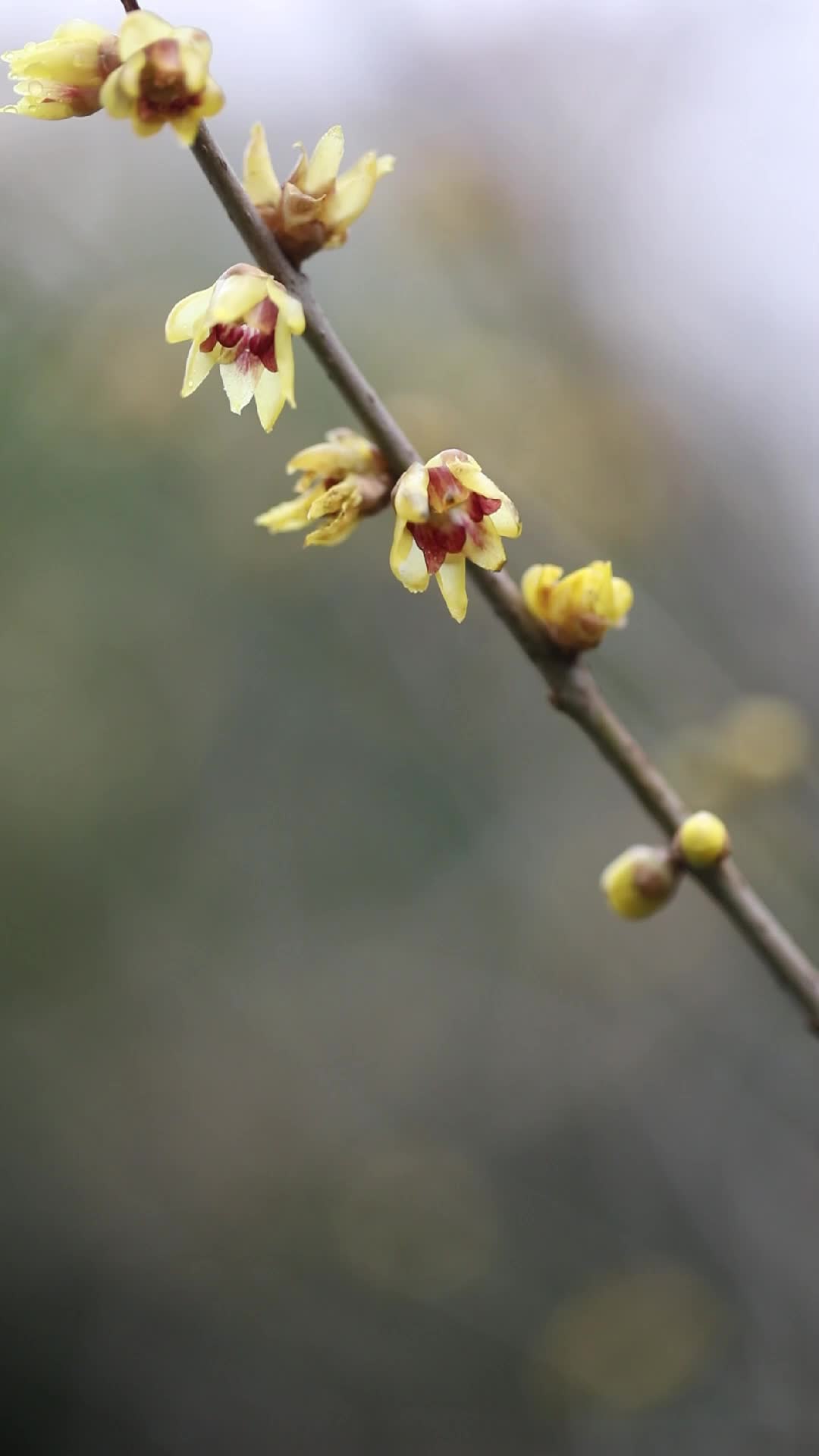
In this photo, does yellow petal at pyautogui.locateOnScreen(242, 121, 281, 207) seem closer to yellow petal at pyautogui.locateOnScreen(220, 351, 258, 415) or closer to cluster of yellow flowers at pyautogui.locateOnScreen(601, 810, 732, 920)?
yellow petal at pyautogui.locateOnScreen(220, 351, 258, 415)

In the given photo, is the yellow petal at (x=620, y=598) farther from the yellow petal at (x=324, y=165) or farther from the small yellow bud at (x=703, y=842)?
the yellow petal at (x=324, y=165)

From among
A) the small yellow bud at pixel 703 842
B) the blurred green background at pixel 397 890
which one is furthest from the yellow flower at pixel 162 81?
the blurred green background at pixel 397 890

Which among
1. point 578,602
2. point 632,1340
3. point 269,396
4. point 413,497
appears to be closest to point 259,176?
point 269,396

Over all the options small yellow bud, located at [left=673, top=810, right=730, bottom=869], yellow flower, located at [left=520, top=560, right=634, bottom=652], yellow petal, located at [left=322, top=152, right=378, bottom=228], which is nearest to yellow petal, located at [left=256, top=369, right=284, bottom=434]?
yellow petal, located at [left=322, top=152, right=378, bottom=228]

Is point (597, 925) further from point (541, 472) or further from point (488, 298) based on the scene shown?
point (488, 298)

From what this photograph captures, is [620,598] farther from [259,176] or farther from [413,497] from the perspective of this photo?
[259,176]

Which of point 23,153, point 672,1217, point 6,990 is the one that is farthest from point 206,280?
point 672,1217
